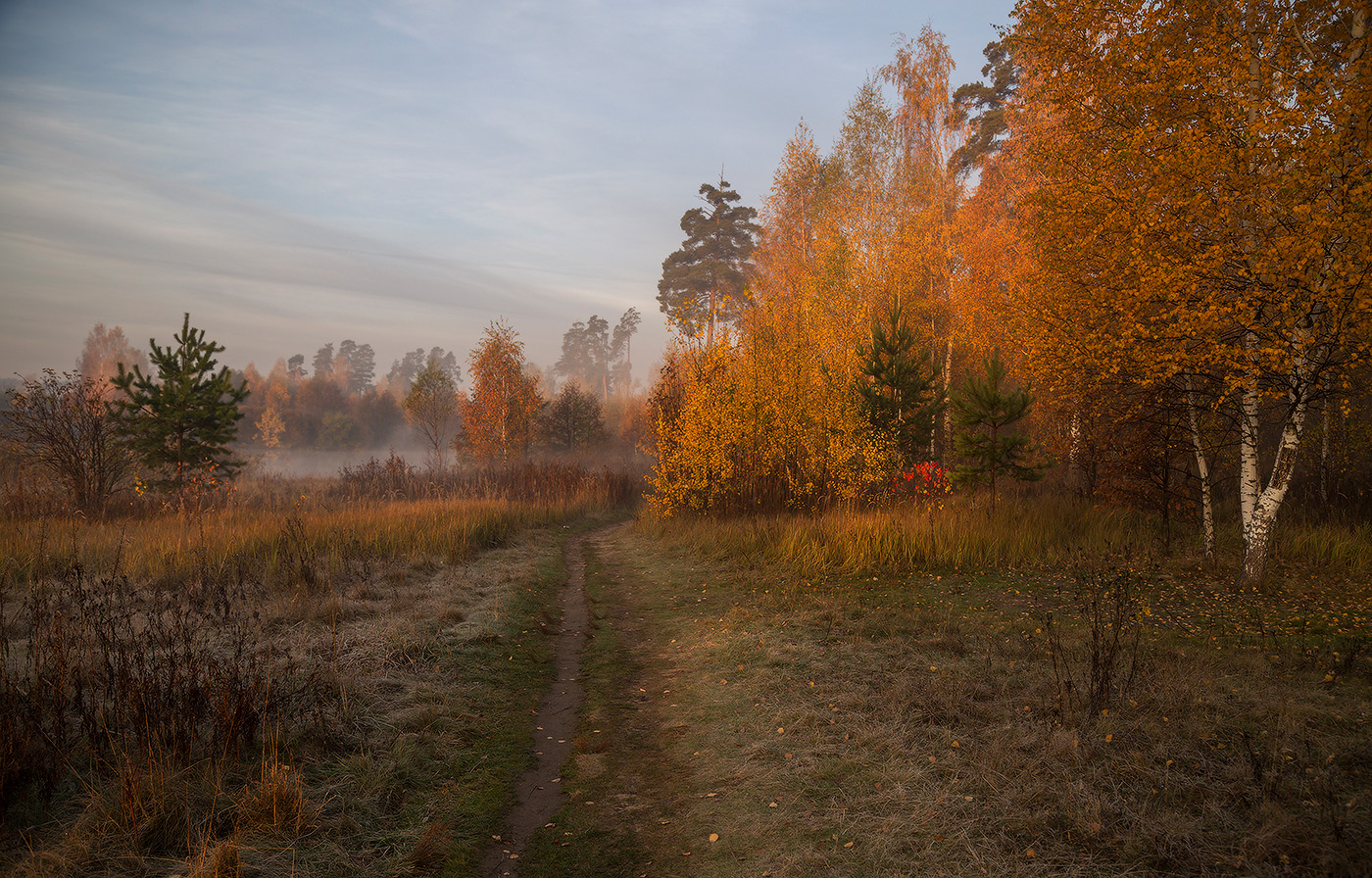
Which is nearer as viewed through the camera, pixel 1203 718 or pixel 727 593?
pixel 1203 718

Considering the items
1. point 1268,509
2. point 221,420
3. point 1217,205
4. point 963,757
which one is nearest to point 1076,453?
point 1268,509

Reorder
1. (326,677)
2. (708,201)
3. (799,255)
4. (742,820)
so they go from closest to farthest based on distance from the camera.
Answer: (742,820) → (326,677) → (799,255) → (708,201)

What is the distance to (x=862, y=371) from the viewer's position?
15.3 m

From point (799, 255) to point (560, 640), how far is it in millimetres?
23042

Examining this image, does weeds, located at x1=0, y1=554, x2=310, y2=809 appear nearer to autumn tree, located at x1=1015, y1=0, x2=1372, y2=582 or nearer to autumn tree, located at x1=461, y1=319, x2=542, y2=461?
autumn tree, located at x1=1015, y1=0, x2=1372, y2=582

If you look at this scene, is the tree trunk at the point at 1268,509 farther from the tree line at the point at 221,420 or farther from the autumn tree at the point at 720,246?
the autumn tree at the point at 720,246

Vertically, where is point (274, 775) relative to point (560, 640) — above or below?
above

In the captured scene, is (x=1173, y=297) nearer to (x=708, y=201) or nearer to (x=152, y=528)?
(x=152, y=528)

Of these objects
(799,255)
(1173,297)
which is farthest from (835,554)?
(799,255)

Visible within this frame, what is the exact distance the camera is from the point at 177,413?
46.9 feet

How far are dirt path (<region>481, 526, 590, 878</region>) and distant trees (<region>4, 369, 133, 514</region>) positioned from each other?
35.9ft

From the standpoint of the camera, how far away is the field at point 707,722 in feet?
11.0

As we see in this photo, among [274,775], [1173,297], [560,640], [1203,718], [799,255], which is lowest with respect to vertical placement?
[560,640]

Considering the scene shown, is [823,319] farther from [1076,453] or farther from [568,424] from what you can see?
[568,424]
